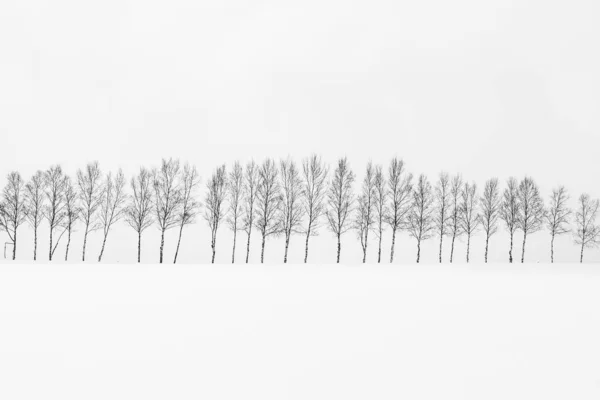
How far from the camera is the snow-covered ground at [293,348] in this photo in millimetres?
5207

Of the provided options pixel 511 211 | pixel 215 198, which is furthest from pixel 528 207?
pixel 215 198

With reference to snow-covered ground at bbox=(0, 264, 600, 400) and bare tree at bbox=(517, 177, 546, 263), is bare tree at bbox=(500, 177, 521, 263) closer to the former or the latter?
bare tree at bbox=(517, 177, 546, 263)

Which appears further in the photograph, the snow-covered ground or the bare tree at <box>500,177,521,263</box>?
the bare tree at <box>500,177,521,263</box>

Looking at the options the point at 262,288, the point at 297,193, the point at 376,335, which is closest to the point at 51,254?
the point at 297,193

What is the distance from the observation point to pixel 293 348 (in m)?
6.88

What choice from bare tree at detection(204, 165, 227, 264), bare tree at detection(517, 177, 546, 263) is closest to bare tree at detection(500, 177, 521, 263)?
bare tree at detection(517, 177, 546, 263)

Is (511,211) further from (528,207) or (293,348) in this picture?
(293,348)

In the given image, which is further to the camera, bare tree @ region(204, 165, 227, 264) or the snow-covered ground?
bare tree @ region(204, 165, 227, 264)

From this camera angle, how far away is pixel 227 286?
15.9m

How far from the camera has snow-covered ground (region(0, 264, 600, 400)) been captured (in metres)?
5.21

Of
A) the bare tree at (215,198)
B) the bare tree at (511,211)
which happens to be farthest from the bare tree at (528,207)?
the bare tree at (215,198)

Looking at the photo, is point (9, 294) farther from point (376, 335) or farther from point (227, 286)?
point (376, 335)

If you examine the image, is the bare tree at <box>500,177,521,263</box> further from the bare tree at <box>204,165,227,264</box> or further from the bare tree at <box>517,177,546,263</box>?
the bare tree at <box>204,165,227,264</box>

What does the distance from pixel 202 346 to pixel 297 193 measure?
38514 millimetres
